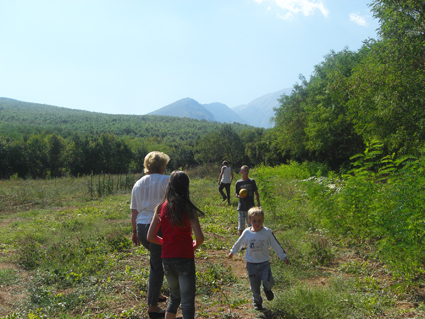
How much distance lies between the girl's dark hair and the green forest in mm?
5680

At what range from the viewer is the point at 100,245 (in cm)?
645

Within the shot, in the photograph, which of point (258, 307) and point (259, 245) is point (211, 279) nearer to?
point (258, 307)

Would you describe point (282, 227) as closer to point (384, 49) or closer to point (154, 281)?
point (154, 281)

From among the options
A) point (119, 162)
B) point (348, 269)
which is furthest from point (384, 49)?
point (119, 162)

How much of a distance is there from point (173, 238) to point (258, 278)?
1.47 metres

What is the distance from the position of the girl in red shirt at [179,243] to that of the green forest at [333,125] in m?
5.71

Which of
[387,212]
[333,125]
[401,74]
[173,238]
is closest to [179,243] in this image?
[173,238]

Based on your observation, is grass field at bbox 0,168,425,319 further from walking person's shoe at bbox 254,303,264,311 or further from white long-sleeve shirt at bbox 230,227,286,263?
white long-sleeve shirt at bbox 230,227,286,263

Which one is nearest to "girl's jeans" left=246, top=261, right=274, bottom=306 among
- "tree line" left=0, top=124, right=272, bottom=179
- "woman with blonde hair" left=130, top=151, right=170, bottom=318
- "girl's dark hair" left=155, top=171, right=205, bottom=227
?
"woman with blonde hair" left=130, top=151, right=170, bottom=318

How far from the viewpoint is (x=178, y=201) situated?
110 inches

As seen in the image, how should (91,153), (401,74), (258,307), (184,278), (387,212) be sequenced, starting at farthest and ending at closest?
1. (91,153)
2. (401,74)
3. (387,212)
4. (258,307)
5. (184,278)

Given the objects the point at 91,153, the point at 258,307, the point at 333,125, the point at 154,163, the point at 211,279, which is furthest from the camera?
the point at 91,153

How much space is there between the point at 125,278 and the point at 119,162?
2171 inches

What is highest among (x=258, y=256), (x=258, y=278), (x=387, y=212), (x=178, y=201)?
(x=178, y=201)
